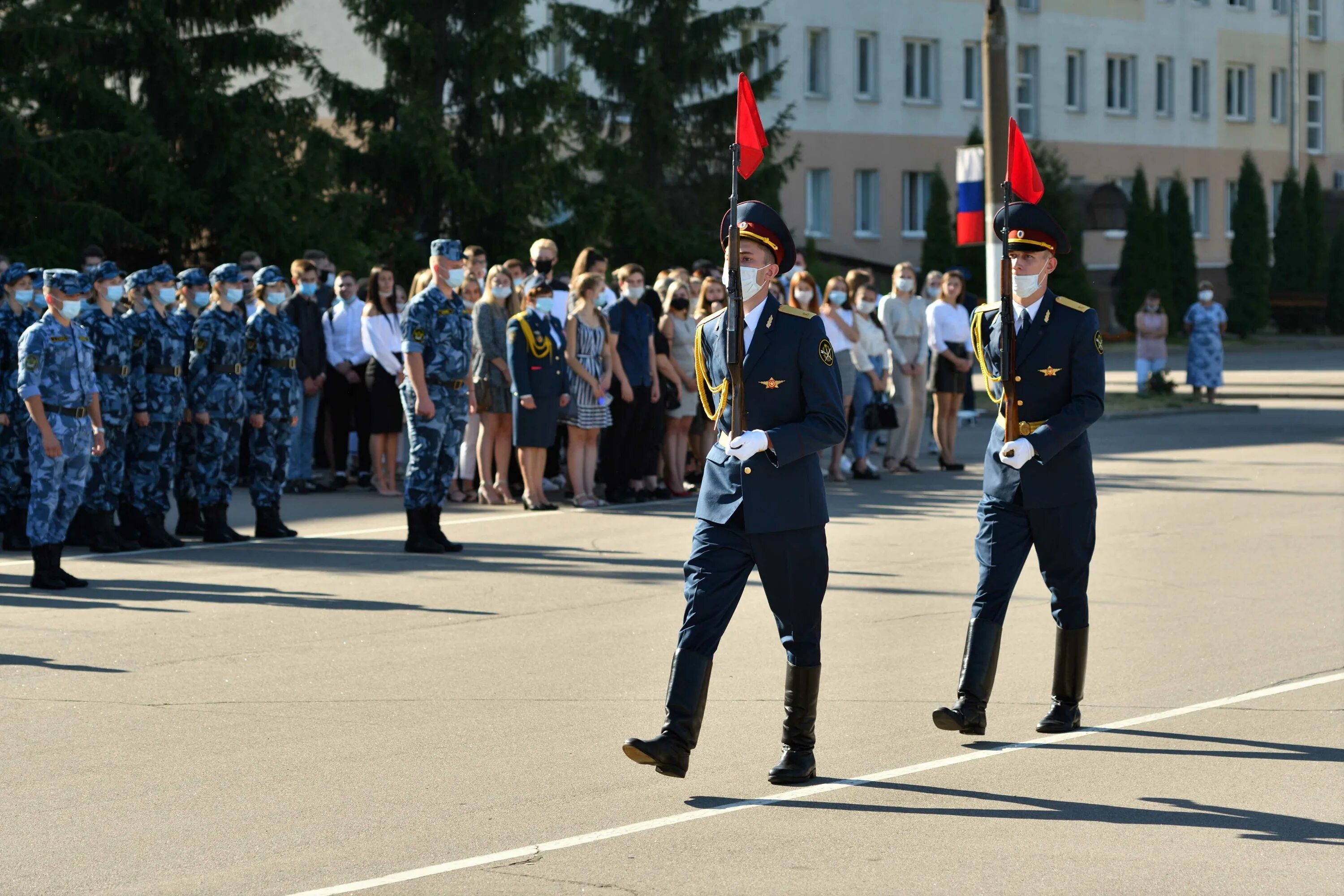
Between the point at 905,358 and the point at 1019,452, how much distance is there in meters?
11.3

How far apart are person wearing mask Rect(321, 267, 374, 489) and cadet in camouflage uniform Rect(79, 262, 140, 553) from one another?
164 inches

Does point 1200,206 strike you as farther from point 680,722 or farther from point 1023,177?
point 680,722

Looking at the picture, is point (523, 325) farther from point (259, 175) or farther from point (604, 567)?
point (259, 175)

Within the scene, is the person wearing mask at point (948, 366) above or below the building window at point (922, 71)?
below

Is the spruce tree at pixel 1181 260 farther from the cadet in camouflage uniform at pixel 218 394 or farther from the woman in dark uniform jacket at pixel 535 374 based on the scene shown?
the cadet in camouflage uniform at pixel 218 394

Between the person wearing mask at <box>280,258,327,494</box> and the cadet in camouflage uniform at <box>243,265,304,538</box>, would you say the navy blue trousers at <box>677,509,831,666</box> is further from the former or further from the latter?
the person wearing mask at <box>280,258,327,494</box>

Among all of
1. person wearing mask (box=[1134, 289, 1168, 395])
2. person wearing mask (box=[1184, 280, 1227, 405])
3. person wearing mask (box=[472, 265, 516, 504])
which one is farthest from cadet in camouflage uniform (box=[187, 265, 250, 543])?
person wearing mask (box=[1184, 280, 1227, 405])

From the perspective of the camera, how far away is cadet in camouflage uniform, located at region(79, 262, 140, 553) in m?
12.9

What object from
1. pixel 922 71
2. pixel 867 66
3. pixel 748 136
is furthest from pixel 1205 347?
pixel 922 71

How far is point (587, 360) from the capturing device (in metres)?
15.9

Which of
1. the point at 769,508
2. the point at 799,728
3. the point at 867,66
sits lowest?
the point at 799,728

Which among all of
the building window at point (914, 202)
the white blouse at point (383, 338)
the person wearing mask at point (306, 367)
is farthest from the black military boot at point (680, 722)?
the building window at point (914, 202)

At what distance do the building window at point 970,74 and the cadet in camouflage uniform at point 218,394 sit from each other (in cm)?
4184

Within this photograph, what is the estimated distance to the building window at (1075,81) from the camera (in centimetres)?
5662
